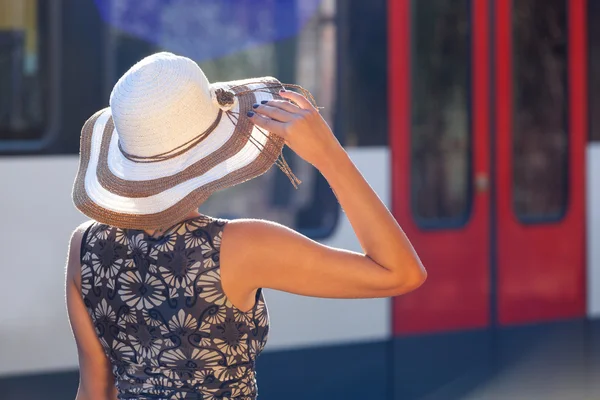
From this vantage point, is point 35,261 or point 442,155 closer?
point 35,261

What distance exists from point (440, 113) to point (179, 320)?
10.7ft

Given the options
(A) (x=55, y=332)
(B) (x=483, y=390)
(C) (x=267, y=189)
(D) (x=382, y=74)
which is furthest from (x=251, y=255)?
(B) (x=483, y=390)

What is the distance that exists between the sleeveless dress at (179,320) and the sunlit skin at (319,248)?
4 centimetres

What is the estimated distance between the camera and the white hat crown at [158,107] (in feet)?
5.98

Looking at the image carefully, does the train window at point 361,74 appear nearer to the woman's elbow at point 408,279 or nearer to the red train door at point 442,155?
the red train door at point 442,155

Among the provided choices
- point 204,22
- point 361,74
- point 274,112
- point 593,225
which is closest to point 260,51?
point 204,22

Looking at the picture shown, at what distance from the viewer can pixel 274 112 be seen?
5.84 ft

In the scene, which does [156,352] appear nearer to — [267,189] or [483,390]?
[267,189]

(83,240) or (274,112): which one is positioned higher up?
(274,112)

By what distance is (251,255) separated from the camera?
179 centimetres

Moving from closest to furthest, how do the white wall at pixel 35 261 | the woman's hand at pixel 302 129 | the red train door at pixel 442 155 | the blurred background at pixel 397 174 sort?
the woman's hand at pixel 302 129 → the white wall at pixel 35 261 → the blurred background at pixel 397 174 → the red train door at pixel 442 155

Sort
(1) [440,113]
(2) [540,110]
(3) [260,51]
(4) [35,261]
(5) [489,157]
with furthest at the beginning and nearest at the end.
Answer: (2) [540,110]
(5) [489,157]
(1) [440,113]
(3) [260,51]
(4) [35,261]

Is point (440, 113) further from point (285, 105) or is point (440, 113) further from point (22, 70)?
point (285, 105)

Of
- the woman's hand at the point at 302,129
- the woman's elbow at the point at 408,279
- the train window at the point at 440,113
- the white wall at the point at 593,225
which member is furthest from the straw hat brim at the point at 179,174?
the white wall at the point at 593,225
